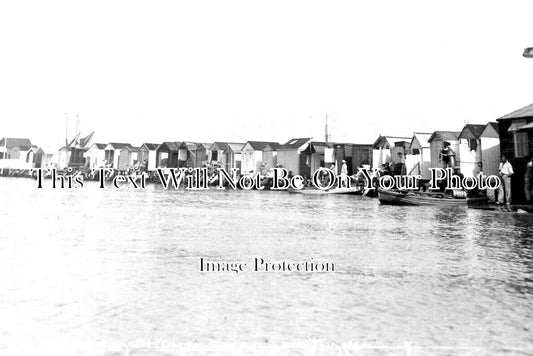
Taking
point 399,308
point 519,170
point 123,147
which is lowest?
point 399,308

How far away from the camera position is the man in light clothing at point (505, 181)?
2024 centimetres

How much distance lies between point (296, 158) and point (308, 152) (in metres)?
1.57

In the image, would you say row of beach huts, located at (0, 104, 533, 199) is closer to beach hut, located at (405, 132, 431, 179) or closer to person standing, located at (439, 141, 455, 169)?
beach hut, located at (405, 132, 431, 179)

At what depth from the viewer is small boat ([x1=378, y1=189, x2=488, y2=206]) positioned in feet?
75.9

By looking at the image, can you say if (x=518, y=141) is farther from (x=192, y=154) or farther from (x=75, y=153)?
(x=75, y=153)

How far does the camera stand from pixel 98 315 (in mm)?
4242

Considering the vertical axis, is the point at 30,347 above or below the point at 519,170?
below

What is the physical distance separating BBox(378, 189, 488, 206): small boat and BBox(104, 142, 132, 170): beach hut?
49.8 m

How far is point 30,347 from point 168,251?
4.50 m

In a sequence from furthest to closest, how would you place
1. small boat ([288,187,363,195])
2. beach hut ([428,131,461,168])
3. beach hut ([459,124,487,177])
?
small boat ([288,187,363,195]) → beach hut ([428,131,461,168]) → beach hut ([459,124,487,177])

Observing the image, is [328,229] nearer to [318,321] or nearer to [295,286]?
[295,286]

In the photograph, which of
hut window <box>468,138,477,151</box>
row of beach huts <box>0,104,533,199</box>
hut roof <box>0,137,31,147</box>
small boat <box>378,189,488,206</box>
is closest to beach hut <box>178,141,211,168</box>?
row of beach huts <box>0,104,533,199</box>

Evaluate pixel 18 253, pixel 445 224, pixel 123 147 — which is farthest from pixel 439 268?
pixel 123 147

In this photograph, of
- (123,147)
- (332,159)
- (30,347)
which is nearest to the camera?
(30,347)
